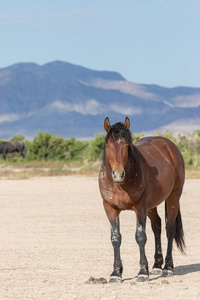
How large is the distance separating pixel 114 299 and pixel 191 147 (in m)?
31.7

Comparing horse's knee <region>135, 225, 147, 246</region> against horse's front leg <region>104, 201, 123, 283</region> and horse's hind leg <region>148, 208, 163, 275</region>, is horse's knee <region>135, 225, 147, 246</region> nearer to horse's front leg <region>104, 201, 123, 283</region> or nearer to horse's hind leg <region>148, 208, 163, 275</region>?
horse's front leg <region>104, 201, 123, 283</region>

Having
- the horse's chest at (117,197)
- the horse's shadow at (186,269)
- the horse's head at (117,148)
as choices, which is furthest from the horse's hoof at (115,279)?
the horse's head at (117,148)

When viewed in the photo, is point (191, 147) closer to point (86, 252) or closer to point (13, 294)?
point (86, 252)

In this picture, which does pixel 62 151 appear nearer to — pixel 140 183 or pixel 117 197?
pixel 140 183

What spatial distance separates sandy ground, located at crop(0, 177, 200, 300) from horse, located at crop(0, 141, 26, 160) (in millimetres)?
25328

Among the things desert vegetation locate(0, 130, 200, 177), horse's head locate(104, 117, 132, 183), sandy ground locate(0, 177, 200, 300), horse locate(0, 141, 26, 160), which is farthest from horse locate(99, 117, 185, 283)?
horse locate(0, 141, 26, 160)

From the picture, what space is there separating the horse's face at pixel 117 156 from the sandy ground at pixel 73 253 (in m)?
1.35

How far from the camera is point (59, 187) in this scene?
2328 centimetres

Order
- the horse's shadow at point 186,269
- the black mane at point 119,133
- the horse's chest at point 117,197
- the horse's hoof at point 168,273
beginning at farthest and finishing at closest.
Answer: the horse's shadow at point 186,269 → the horse's hoof at point 168,273 → the horse's chest at point 117,197 → the black mane at point 119,133

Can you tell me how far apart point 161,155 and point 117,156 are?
1788mm

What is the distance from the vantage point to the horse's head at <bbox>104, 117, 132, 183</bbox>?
24.6ft

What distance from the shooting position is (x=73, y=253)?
34.3ft

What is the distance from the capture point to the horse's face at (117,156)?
7.42 meters

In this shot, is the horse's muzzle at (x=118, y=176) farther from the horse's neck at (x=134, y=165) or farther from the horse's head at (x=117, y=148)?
the horse's neck at (x=134, y=165)
